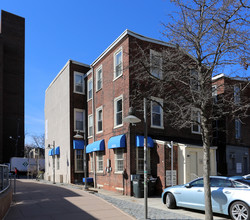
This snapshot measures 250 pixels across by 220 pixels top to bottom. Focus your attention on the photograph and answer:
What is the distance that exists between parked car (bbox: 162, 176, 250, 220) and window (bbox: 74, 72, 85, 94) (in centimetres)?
1395

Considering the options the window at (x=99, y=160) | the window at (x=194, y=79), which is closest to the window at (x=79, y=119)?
the window at (x=99, y=160)

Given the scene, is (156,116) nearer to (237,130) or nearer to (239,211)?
(237,130)

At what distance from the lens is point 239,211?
8633mm

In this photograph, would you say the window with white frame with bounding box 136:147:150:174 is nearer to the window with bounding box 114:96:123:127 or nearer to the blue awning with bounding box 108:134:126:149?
the blue awning with bounding box 108:134:126:149

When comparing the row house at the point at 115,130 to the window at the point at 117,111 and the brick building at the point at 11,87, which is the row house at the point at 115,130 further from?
the brick building at the point at 11,87

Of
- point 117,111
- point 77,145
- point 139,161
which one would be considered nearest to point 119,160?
point 139,161

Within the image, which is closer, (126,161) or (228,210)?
(228,210)

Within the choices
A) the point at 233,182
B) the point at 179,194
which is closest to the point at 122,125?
the point at 179,194

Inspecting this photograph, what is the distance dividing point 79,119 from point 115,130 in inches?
255

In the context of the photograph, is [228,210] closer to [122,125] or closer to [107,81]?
[122,125]

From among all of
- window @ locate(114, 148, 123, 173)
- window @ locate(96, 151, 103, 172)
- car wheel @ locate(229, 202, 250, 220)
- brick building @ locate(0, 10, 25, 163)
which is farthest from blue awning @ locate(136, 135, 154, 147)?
brick building @ locate(0, 10, 25, 163)

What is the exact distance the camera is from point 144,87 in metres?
16.4

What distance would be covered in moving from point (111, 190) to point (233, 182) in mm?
9259

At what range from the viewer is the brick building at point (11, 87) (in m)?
54.4
